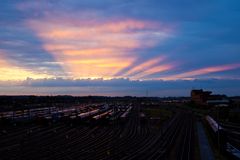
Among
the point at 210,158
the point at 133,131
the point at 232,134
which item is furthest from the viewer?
the point at 133,131

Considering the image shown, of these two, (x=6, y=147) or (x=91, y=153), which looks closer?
(x=91, y=153)

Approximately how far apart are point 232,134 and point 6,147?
41831mm

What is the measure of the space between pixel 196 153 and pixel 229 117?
6132 cm

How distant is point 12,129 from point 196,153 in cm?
4034

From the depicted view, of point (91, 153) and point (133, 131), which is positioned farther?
point (133, 131)

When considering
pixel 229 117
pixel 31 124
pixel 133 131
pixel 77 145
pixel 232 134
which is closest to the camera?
pixel 77 145

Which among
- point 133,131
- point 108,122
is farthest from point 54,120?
point 133,131

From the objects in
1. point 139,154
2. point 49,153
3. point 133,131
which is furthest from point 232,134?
point 49,153

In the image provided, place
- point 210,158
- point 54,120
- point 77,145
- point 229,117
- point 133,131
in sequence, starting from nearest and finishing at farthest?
point 210,158
point 77,145
point 133,131
point 54,120
point 229,117

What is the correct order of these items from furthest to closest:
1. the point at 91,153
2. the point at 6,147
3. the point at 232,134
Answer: the point at 232,134, the point at 6,147, the point at 91,153

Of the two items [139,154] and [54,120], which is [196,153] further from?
[54,120]

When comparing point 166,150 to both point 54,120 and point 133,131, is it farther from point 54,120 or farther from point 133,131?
point 54,120

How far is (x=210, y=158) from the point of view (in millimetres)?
44375

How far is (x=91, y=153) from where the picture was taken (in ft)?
157
